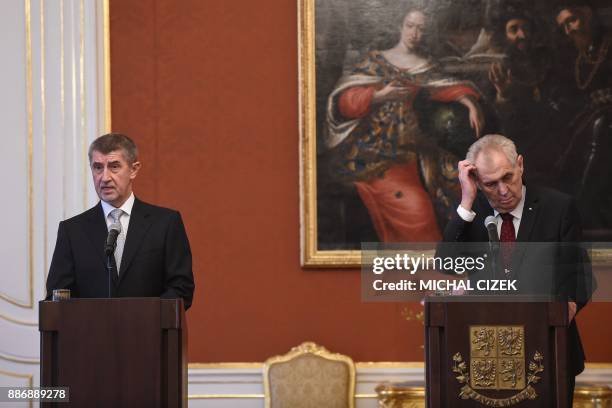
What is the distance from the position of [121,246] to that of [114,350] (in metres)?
0.77

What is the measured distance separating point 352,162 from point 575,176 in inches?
58.7

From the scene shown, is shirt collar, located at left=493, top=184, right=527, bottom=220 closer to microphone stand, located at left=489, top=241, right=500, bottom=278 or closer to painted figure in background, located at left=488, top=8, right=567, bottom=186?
microphone stand, located at left=489, top=241, right=500, bottom=278

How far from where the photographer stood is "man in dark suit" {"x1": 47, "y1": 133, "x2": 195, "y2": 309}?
4.73m

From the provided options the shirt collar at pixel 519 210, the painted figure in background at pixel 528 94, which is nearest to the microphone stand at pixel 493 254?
the shirt collar at pixel 519 210

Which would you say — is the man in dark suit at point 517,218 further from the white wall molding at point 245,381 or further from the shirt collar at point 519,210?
the white wall molding at point 245,381

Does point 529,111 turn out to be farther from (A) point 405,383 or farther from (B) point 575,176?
(A) point 405,383

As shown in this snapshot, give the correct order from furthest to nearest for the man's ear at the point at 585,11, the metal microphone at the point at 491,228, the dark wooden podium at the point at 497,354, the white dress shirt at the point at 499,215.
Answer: the man's ear at the point at 585,11 < the white dress shirt at the point at 499,215 < the metal microphone at the point at 491,228 < the dark wooden podium at the point at 497,354

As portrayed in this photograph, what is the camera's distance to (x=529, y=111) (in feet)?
22.8

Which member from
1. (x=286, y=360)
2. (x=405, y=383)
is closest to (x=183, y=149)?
(x=286, y=360)

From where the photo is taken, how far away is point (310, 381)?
22.1 ft

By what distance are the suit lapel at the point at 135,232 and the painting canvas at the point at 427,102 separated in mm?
2181

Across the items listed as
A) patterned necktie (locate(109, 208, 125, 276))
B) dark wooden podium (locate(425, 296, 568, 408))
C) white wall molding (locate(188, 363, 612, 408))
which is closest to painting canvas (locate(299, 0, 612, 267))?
white wall molding (locate(188, 363, 612, 408))

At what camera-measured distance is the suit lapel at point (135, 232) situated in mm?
4727

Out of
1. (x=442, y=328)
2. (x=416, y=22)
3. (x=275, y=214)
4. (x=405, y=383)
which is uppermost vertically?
(x=416, y=22)
